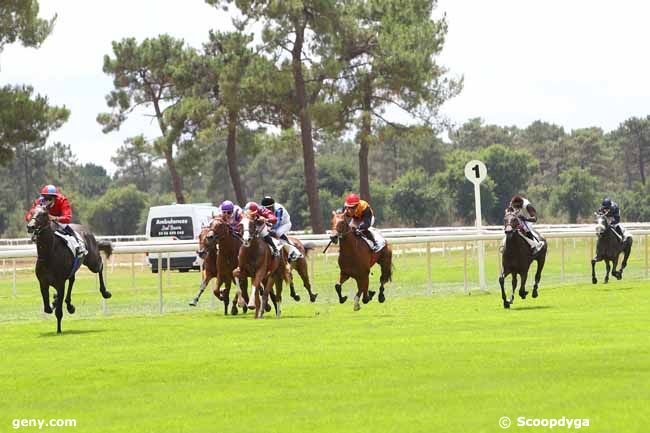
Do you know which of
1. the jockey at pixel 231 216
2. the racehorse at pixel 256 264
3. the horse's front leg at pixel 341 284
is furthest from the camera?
the horse's front leg at pixel 341 284

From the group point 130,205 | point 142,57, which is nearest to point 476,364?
point 142,57

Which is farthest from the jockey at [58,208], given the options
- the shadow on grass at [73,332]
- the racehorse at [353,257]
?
the racehorse at [353,257]

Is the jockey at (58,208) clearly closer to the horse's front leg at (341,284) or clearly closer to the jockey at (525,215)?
the horse's front leg at (341,284)

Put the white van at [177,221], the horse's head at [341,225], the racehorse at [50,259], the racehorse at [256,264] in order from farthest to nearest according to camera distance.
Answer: the white van at [177,221], the horse's head at [341,225], the racehorse at [256,264], the racehorse at [50,259]

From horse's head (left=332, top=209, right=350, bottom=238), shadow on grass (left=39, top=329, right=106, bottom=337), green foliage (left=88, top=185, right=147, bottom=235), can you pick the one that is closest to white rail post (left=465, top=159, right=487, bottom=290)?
horse's head (left=332, top=209, right=350, bottom=238)

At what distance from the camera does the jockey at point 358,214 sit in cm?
2006

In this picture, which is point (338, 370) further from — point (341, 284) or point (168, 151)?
point (168, 151)

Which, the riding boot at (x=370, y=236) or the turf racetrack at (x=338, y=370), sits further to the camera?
the riding boot at (x=370, y=236)

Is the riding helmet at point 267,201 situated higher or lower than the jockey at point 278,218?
higher

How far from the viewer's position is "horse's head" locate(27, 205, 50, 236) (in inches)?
643

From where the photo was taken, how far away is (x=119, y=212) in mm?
97188

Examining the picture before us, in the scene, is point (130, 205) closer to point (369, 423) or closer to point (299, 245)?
point (299, 245)

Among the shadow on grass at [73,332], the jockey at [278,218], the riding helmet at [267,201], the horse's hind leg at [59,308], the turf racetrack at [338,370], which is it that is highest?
the riding helmet at [267,201]

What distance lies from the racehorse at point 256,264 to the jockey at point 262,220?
0.19ft
